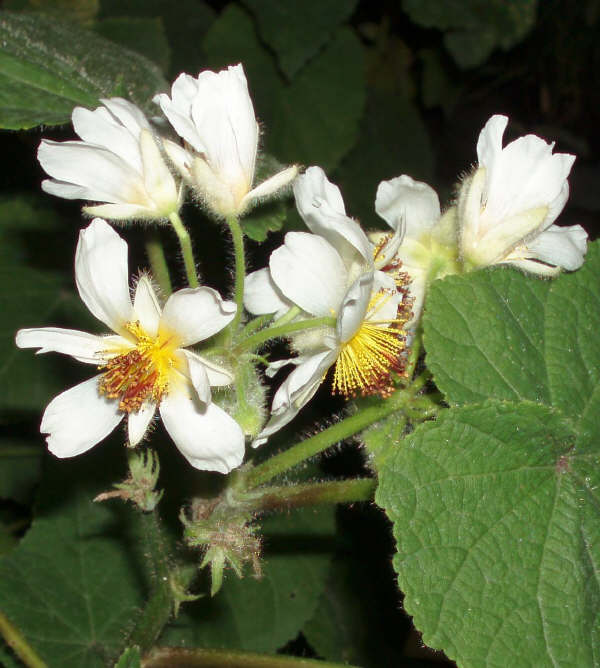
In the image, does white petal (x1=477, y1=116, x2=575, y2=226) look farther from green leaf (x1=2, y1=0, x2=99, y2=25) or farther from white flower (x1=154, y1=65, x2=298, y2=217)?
green leaf (x1=2, y1=0, x2=99, y2=25)

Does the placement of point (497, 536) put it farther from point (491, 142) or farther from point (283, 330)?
point (491, 142)

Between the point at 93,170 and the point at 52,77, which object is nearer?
the point at 93,170

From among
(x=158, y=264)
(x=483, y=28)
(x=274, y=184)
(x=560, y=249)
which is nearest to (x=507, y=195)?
(x=560, y=249)

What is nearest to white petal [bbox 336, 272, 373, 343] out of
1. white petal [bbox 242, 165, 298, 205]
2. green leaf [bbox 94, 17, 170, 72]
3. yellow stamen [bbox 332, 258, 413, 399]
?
yellow stamen [bbox 332, 258, 413, 399]

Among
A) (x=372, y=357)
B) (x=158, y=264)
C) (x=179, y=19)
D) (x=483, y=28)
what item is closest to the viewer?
(x=372, y=357)

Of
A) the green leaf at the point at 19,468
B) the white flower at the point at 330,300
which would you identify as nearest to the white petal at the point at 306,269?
the white flower at the point at 330,300

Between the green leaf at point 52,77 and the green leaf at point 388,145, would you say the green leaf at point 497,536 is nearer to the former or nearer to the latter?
the green leaf at point 52,77

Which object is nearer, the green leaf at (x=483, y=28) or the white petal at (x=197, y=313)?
the white petal at (x=197, y=313)
